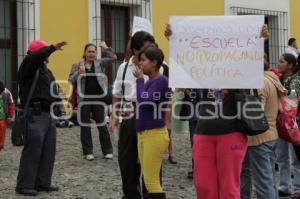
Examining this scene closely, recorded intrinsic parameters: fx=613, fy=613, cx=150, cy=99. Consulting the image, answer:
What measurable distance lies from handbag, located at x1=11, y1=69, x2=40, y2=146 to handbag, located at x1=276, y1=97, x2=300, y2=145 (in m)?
2.78

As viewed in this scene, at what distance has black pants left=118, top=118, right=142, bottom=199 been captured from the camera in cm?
590

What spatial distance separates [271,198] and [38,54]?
9.96 feet

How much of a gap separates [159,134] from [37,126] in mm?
2104

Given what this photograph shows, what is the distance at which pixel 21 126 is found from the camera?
22.9 feet

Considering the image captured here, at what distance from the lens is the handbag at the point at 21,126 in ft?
22.8

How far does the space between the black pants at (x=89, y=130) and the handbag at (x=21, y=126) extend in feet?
7.28

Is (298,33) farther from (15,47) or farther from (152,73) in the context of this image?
(152,73)

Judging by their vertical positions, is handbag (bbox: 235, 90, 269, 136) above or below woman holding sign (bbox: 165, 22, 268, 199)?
above

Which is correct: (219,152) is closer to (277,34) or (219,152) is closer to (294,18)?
(277,34)

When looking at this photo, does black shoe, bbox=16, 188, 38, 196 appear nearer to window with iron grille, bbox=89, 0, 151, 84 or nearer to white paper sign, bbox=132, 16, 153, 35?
white paper sign, bbox=132, 16, 153, 35

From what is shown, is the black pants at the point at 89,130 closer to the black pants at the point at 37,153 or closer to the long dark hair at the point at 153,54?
the black pants at the point at 37,153

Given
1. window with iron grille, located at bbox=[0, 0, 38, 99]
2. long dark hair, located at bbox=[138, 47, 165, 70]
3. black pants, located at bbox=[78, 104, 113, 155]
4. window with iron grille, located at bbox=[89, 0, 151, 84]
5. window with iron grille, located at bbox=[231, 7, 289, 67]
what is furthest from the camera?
window with iron grille, located at bbox=[231, 7, 289, 67]

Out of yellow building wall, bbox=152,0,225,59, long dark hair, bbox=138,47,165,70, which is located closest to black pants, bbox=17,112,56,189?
long dark hair, bbox=138,47,165,70

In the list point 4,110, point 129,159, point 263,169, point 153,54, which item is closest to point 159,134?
point 129,159
